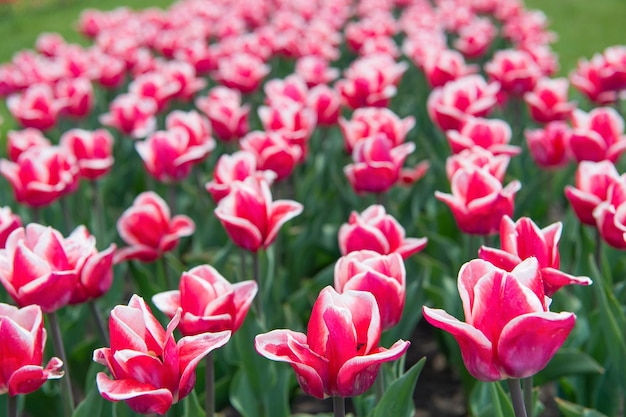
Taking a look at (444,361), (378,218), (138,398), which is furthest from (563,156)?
(138,398)

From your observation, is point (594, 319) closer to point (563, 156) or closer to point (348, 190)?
point (563, 156)

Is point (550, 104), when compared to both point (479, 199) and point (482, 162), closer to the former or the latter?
point (482, 162)

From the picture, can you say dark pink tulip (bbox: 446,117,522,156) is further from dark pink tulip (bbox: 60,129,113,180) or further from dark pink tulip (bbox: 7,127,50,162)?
dark pink tulip (bbox: 7,127,50,162)


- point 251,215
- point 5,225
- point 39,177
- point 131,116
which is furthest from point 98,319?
point 131,116

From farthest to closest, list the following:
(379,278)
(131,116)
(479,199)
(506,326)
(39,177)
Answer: (131,116) < (39,177) < (479,199) < (379,278) < (506,326)

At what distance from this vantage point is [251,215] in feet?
5.82

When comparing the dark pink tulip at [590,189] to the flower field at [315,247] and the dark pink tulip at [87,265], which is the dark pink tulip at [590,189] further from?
the dark pink tulip at [87,265]

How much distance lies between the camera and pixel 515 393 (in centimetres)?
124

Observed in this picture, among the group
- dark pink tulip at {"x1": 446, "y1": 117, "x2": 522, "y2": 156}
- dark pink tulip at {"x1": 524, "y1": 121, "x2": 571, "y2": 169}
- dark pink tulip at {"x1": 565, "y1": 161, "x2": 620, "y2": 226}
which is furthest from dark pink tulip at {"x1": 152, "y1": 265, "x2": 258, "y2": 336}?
dark pink tulip at {"x1": 524, "y1": 121, "x2": 571, "y2": 169}

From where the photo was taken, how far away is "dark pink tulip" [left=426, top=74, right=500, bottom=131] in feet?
9.08

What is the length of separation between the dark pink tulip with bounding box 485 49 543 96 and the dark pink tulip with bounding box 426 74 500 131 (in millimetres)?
495

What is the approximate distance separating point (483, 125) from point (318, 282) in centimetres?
71

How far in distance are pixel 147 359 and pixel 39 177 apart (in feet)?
4.42

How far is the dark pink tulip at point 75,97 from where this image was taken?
3568 mm
